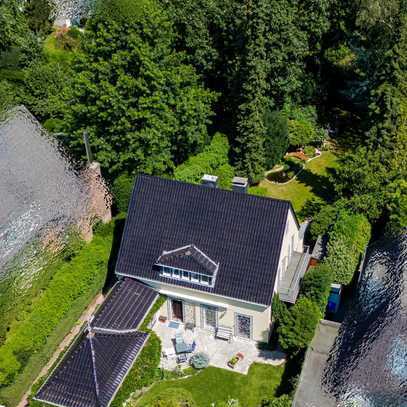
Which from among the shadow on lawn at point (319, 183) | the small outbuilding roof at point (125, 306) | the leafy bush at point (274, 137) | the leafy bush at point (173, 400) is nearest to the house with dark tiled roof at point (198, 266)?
the small outbuilding roof at point (125, 306)

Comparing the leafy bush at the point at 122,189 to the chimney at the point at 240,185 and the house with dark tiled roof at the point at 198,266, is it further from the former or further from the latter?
the chimney at the point at 240,185

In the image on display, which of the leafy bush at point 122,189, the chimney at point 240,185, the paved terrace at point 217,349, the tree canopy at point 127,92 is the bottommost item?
Answer: the paved terrace at point 217,349

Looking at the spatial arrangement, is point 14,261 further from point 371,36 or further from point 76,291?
point 371,36

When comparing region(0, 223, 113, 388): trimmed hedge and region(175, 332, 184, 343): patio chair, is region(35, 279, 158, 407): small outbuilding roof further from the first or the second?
region(175, 332, 184, 343): patio chair

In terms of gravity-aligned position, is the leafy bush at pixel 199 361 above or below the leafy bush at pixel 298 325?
below

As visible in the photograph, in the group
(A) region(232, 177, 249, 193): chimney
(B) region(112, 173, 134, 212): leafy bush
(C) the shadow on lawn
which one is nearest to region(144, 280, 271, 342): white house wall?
(A) region(232, 177, 249, 193): chimney

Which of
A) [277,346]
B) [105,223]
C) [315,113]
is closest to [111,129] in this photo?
[105,223]
